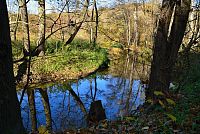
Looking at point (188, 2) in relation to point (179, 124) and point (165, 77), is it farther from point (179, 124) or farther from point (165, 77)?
point (179, 124)

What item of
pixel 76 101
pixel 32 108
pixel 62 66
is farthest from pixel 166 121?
pixel 62 66

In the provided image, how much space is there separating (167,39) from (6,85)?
4369 mm

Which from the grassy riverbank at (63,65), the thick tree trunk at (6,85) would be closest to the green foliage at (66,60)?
the grassy riverbank at (63,65)

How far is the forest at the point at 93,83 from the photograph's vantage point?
296 cm

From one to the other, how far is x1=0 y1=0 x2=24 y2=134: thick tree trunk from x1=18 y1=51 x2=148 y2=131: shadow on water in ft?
14.5

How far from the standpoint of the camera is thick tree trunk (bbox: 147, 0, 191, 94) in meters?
6.03

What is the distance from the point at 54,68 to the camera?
16.9m

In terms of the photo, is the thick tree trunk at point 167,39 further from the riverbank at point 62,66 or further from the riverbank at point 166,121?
the riverbank at point 62,66

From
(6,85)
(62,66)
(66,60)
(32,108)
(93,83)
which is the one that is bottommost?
(93,83)

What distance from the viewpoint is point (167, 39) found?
6168mm

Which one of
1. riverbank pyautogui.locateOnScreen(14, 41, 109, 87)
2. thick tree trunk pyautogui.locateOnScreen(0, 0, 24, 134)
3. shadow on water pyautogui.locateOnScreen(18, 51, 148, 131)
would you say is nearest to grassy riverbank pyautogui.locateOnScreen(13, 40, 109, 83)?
riverbank pyautogui.locateOnScreen(14, 41, 109, 87)

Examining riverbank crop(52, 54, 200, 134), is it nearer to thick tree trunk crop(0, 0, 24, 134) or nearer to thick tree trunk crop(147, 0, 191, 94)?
thick tree trunk crop(147, 0, 191, 94)

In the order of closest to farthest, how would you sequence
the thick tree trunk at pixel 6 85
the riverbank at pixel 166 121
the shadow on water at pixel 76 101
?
the thick tree trunk at pixel 6 85
the riverbank at pixel 166 121
the shadow on water at pixel 76 101

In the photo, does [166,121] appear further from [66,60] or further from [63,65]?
[66,60]
